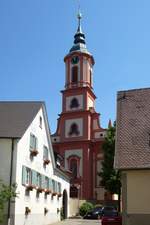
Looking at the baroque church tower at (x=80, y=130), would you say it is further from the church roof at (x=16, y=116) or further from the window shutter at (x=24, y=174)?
the window shutter at (x=24, y=174)

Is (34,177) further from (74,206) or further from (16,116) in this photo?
(74,206)

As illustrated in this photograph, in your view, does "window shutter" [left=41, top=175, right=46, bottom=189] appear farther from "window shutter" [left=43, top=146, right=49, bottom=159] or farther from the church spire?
the church spire

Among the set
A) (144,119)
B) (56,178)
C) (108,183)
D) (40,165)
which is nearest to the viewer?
(144,119)

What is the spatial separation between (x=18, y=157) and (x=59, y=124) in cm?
4114

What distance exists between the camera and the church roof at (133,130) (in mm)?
22281

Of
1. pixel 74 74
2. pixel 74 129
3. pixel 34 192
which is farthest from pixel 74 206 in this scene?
pixel 74 74

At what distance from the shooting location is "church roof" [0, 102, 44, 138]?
28891mm

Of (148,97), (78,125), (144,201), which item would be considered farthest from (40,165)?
(78,125)

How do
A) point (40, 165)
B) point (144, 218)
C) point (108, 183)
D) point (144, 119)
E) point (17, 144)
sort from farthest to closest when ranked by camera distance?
point (108, 183)
point (40, 165)
point (17, 144)
point (144, 119)
point (144, 218)

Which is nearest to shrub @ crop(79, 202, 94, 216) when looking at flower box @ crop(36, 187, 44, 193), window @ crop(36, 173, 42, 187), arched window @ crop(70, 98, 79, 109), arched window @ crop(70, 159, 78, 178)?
arched window @ crop(70, 159, 78, 178)

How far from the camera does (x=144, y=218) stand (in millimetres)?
21844

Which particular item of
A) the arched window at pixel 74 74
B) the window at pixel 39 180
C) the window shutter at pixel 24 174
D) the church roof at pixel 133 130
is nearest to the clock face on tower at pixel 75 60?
the arched window at pixel 74 74

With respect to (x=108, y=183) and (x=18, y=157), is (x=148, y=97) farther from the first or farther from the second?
(x=108, y=183)

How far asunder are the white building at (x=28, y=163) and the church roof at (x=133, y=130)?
22.8ft
